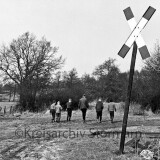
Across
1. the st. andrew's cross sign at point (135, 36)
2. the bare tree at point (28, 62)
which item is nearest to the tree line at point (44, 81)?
the bare tree at point (28, 62)

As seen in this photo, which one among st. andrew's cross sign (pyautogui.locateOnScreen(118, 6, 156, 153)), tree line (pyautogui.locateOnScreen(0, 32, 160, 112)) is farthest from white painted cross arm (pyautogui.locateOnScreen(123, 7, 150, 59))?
tree line (pyautogui.locateOnScreen(0, 32, 160, 112))

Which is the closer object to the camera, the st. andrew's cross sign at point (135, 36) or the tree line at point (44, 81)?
the st. andrew's cross sign at point (135, 36)

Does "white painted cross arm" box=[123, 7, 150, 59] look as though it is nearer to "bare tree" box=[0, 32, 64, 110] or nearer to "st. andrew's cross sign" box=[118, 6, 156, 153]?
"st. andrew's cross sign" box=[118, 6, 156, 153]

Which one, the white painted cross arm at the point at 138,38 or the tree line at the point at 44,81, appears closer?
the white painted cross arm at the point at 138,38

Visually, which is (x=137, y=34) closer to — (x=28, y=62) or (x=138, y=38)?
(x=138, y=38)

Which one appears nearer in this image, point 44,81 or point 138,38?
point 138,38

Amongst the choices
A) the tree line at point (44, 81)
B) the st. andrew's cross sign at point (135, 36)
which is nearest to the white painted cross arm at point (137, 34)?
the st. andrew's cross sign at point (135, 36)

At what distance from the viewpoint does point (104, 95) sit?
166ft

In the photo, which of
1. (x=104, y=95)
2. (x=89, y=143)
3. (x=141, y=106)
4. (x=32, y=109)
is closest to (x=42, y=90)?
(x=32, y=109)

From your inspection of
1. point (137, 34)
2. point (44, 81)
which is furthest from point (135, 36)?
point (44, 81)

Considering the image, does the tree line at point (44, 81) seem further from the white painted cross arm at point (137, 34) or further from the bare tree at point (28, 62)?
the white painted cross arm at point (137, 34)

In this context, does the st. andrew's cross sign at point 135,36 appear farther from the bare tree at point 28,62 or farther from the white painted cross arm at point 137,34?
the bare tree at point 28,62

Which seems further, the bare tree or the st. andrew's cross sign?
the bare tree

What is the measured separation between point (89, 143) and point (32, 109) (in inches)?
990
